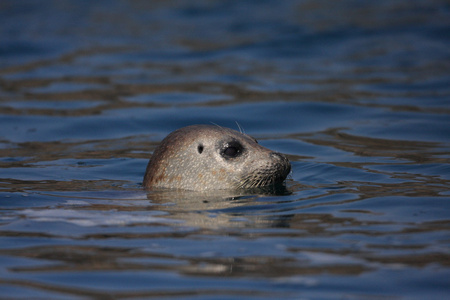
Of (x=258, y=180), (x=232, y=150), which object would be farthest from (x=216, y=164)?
(x=258, y=180)

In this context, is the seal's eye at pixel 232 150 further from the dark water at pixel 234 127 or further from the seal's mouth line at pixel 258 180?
the dark water at pixel 234 127

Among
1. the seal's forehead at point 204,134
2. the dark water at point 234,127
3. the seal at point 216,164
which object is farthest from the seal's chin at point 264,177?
the seal's forehead at point 204,134

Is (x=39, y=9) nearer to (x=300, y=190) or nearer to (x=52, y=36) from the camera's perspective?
(x=52, y=36)

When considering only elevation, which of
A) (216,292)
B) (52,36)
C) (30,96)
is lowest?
(216,292)

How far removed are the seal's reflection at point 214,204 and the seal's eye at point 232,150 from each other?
15.2 inches

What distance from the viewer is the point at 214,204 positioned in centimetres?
671

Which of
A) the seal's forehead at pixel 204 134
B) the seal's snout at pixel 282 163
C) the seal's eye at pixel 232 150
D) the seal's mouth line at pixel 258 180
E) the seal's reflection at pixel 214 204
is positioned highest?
the seal's forehead at pixel 204 134

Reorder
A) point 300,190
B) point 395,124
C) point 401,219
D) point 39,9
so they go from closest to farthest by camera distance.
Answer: point 401,219 → point 300,190 → point 395,124 → point 39,9

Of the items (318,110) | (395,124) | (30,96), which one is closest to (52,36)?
(30,96)

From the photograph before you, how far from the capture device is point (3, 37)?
2092 centimetres

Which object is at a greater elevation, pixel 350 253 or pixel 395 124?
pixel 395 124

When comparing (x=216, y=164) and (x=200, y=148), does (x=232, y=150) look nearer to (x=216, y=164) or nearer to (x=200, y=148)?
(x=216, y=164)

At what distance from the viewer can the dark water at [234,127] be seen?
4.77 m

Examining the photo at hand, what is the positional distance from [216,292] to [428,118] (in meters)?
8.16
